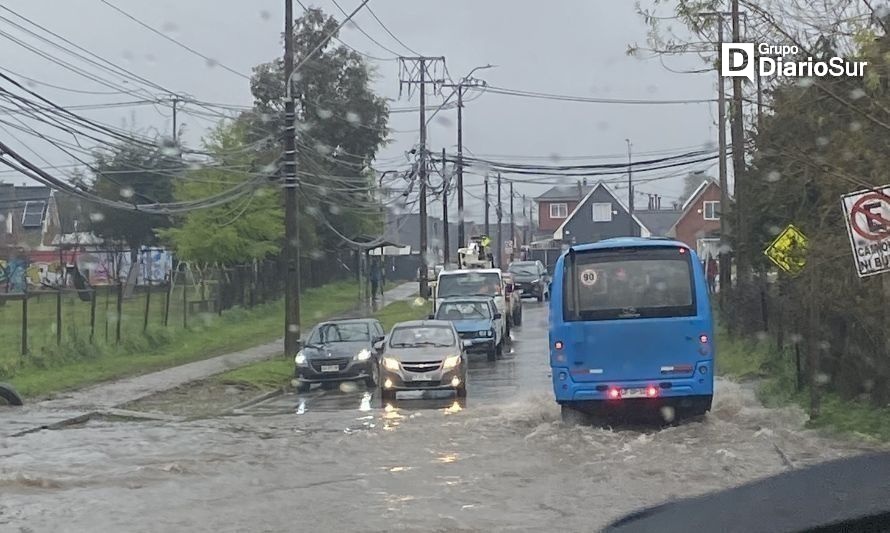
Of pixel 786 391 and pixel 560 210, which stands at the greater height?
pixel 560 210

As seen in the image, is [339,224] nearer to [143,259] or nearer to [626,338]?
[143,259]

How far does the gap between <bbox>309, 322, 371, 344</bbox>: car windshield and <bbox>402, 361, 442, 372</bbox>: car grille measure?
160 inches

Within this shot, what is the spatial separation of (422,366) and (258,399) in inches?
130

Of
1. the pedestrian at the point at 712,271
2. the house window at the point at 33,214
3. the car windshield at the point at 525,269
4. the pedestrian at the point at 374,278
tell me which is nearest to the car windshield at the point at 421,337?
the pedestrian at the point at 712,271

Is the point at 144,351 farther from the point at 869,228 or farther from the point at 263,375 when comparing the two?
the point at 869,228

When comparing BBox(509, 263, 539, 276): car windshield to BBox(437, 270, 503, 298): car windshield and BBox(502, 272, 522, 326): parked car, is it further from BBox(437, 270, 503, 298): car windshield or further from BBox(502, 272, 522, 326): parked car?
BBox(437, 270, 503, 298): car windshield

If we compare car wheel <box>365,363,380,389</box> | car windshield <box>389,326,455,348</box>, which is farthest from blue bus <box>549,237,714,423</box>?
car wheel <box>365,363,380,389</box>

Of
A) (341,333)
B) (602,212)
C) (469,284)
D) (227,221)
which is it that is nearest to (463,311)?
(469,284)

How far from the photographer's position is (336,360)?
992 inches

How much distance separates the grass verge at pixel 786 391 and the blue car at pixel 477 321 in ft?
18.6

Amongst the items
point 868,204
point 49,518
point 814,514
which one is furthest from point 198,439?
point 814,514

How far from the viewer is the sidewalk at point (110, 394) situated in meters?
18.9

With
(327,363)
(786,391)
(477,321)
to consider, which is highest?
(477,321)

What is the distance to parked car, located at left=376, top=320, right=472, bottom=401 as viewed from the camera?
22344mm
